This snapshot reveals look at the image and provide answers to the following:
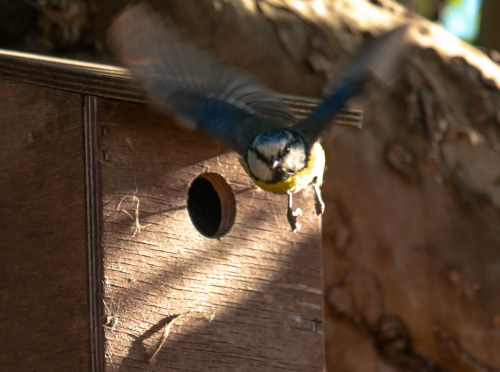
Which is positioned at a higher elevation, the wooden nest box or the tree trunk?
the wooden nest box

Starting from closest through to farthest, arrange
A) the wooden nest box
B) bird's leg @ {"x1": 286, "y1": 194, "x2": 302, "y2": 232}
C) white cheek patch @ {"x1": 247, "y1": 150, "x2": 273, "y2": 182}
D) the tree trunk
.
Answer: the wooden nest box → white cheek patch @ {"x1": 247, "y1": 150, "x2": 273, "y2": 182} → bird's leg @ {"x1": 286, "y1": 194, "x2": 302, "y2": 232} → the tree trunk

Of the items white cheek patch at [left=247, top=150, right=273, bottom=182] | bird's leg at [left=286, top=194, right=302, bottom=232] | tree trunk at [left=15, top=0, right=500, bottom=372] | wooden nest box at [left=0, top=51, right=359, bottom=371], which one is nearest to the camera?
wooden nest box at [left=0, top=51, right=359, bottom=371]

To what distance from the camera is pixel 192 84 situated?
7.72ft

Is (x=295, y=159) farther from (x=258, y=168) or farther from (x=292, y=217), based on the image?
(x=292, y=217)

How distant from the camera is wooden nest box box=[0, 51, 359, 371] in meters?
2.04

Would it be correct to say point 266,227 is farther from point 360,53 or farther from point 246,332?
point 360,53

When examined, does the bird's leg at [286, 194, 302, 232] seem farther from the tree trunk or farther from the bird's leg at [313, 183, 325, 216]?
the tree trunk

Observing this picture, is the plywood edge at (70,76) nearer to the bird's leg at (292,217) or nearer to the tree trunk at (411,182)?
the bird's leg at (292,217)

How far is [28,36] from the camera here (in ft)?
11.4

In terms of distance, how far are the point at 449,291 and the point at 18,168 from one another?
237cm

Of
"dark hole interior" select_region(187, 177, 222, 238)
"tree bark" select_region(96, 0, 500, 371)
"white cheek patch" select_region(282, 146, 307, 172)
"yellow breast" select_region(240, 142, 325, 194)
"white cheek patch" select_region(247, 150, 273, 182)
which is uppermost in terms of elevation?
"white cheek patch" select_region(282, 146, 307, 172)

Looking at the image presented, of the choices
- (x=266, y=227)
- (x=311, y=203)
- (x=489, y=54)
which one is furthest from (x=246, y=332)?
(x=489, y=54)

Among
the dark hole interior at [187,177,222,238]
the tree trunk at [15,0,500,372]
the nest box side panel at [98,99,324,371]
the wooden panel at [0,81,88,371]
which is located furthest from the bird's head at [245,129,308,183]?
the tree trunk at [15,0,500,372]

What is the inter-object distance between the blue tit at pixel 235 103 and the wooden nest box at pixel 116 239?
8cm
